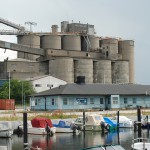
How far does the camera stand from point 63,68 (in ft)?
411

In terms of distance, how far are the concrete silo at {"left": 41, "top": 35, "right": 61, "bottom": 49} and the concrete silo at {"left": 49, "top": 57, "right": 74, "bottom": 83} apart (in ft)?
56.8

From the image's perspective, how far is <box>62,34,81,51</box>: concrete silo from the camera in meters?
144

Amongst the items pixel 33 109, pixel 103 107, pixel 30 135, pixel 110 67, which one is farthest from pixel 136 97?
pixel 110 67

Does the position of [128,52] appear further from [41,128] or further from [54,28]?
[41,128]

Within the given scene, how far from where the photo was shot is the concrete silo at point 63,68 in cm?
12519

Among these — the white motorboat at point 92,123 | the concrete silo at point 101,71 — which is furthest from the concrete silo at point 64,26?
the white motorboat at point 92,123

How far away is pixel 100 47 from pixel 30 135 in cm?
10147

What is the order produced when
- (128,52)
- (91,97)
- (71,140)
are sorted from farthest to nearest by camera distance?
(128,52)
(91,97)
(71,140)

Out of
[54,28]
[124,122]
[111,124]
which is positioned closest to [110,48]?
[54,28]

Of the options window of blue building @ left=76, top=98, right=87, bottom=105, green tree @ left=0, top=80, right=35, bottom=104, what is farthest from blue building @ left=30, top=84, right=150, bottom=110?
green tree @ left=0, top=80, right=35, bottom=104

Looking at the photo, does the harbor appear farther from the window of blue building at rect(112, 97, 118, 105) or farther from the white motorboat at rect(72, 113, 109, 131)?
the window of blue building at rect(112, 97, 118, 105)

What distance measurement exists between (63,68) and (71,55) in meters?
12.6

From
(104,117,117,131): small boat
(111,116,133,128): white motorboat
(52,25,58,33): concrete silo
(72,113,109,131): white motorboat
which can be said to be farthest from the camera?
(52,25,58,33): concrete silo

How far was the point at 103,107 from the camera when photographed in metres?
81.2
